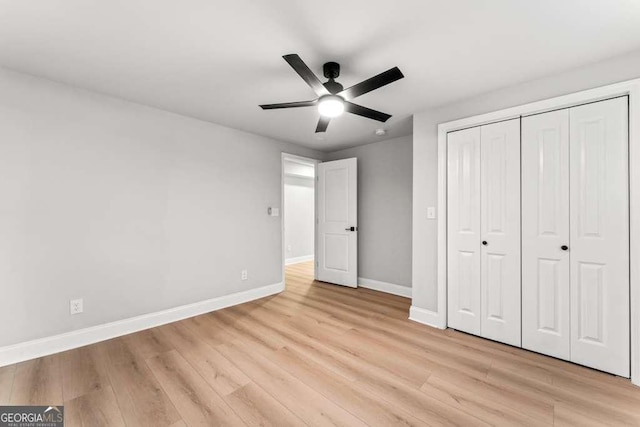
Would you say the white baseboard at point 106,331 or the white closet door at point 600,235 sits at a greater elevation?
the white closet door at point 600,235

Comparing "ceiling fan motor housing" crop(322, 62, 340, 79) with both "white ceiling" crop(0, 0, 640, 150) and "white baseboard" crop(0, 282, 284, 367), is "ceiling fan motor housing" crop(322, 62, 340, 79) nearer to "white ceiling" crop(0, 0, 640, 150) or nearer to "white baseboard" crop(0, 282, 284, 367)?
"white ceiling" crop(0, 0, 640, 150)

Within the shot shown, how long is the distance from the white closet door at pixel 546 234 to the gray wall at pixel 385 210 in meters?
1.70

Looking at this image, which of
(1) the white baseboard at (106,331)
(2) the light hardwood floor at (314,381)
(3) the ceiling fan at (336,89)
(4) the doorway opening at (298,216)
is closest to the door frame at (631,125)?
(2) the light hardwood floor at (314,381)

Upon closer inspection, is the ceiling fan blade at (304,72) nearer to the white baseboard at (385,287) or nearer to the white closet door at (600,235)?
the white closet door at (600,235)

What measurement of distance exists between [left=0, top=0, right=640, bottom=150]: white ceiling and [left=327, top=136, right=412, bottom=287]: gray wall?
1574 millimetres

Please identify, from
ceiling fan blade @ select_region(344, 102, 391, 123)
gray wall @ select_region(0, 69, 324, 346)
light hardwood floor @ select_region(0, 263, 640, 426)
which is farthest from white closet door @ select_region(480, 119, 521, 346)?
gray wall @ select_region(0, 69, 324, 346)

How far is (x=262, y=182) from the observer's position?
3943 millimetres

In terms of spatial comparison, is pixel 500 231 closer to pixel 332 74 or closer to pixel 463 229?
pixel 463 229

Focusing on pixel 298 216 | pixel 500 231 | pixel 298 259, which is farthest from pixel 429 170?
pixel 298 259

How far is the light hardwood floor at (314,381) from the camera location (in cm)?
160

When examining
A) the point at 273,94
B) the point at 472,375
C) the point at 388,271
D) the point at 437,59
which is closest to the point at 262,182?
the point at 273,94

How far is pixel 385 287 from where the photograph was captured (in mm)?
4211

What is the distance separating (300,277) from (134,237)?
3.01 meters

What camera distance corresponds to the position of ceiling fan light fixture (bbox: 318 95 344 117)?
201 centimetres
